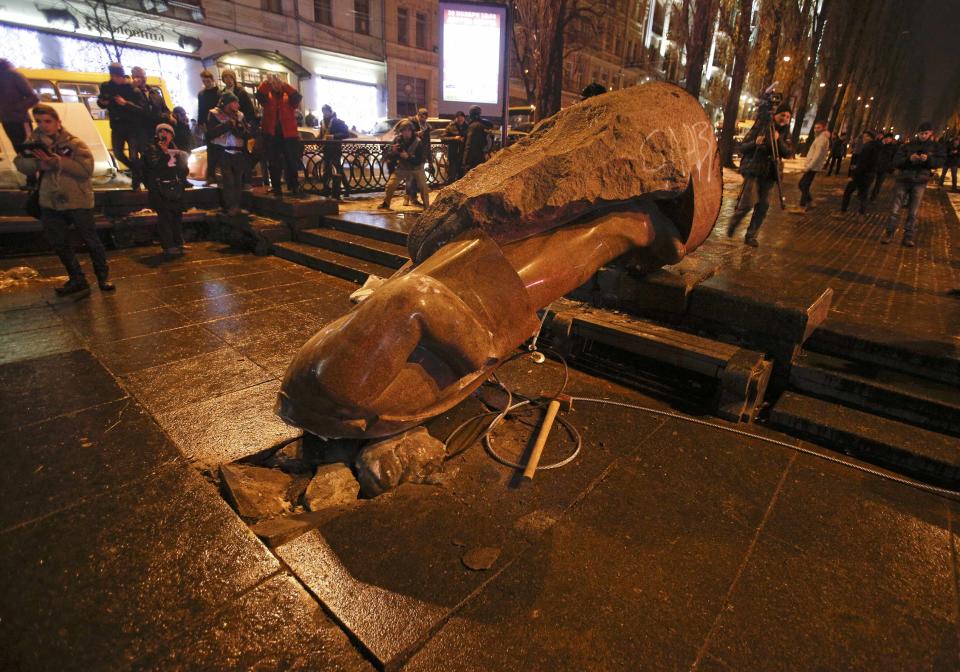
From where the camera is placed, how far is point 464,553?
2.10 meters

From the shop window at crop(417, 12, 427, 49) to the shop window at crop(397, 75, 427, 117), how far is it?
72.6 inches

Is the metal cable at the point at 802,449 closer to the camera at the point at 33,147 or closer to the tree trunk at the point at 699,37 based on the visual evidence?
the camera at the point at 33,147

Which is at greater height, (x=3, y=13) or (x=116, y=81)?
(x=3, y=13)

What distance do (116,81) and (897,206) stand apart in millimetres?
11438

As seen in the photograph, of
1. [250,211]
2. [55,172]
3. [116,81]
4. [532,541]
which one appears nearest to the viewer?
[532,541]

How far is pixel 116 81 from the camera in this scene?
24.5ft

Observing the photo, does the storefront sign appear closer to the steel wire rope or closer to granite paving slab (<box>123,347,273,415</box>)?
granite paving slab (<box>123,347,273,415</box>)

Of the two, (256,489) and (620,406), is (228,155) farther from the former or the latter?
(620,406)

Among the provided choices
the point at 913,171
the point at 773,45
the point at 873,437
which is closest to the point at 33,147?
the point at 873,437

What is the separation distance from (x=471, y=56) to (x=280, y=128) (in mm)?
4043

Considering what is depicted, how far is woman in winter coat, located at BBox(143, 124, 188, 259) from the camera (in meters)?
6.31

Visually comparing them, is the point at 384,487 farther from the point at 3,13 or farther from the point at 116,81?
the point at 3,13

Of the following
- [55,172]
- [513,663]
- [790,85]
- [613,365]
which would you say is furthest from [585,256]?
[790,85]

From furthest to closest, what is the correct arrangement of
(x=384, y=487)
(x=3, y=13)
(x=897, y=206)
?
(x=3, y=13) → (x=897, y=206) → (x=384, y=487)
